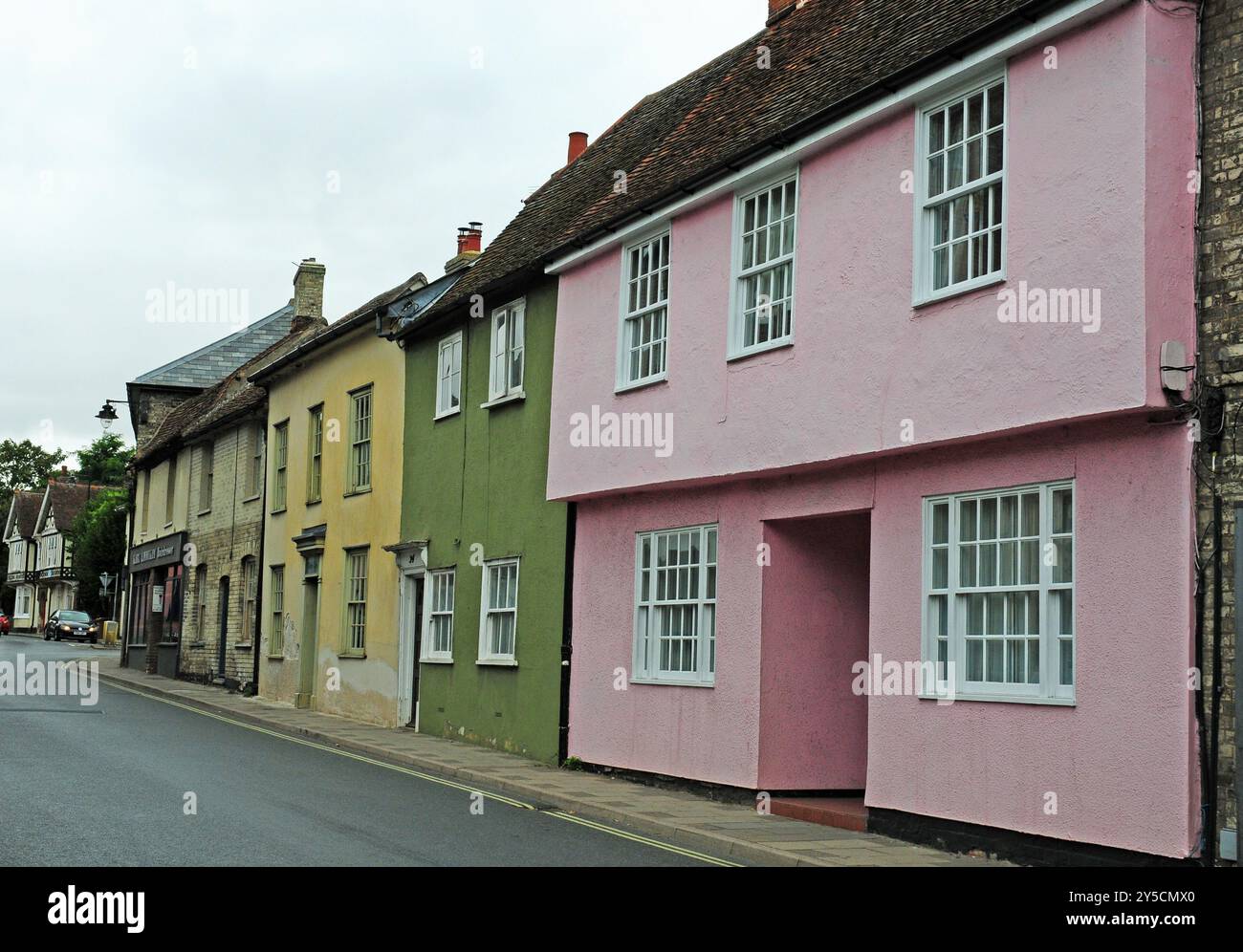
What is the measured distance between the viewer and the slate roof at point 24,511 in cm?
10262

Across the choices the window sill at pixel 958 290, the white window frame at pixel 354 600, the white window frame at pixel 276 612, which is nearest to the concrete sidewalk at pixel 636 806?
the white window frame at pixel 354 600

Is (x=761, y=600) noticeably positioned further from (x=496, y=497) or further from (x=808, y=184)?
(x=496, y=497)

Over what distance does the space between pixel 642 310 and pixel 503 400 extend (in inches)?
152

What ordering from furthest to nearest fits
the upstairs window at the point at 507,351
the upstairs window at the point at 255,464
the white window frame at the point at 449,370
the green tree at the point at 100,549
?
the green tree at the point at 100,549, the upstairs window at the point at 255,464, the white window frame at the point at 449,370, the upstairs window at the point at 507,351

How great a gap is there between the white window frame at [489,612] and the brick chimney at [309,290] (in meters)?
21.3

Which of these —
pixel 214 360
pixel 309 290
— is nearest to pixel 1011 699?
pixel 309 290

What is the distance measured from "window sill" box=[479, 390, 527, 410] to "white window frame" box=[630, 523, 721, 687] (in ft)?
11.4

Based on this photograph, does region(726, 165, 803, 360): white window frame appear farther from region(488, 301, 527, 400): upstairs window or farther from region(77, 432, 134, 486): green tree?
region(77, 432, 134, 486): green tree

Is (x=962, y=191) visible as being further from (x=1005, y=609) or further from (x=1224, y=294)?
(x=1005, y=609)

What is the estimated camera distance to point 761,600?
13.3 m

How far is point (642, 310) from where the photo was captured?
15414mm

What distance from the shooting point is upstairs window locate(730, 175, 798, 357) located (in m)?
13.0

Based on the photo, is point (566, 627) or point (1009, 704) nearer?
point (1009, 704)

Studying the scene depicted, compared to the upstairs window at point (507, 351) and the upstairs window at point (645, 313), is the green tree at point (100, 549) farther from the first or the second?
the upstairs window at point (645, 313)
